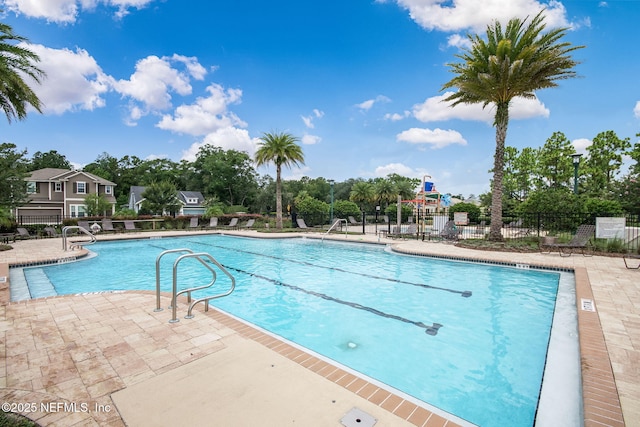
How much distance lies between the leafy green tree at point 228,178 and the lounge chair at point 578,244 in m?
41.0

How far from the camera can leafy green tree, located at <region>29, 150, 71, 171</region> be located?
162 ft

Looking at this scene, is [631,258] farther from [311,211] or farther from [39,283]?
[311,211]

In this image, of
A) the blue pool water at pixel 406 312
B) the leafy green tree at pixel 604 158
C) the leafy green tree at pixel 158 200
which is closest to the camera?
the blue pool water at pixel 406 312

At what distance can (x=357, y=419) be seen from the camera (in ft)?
7.36

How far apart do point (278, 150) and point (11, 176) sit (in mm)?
13954

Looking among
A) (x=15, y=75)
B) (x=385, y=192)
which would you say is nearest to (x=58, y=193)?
(x=15, y=75)

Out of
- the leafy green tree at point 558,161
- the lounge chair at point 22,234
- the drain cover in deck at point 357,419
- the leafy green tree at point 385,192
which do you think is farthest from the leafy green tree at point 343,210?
the drain cover in deck at point 357,419

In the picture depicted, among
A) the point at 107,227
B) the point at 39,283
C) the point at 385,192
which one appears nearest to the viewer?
the point at 39,283

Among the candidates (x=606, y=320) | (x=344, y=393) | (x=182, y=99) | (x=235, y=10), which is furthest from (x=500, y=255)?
(x=182, y=99)

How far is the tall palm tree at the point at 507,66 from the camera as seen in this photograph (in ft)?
38.6

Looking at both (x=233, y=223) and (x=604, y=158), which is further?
(x=604, y=158)

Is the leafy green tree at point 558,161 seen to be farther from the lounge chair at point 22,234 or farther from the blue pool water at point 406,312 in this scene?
the lounge chair at point 22,234

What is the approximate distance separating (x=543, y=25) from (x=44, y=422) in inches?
652

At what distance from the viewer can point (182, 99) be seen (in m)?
25.8
